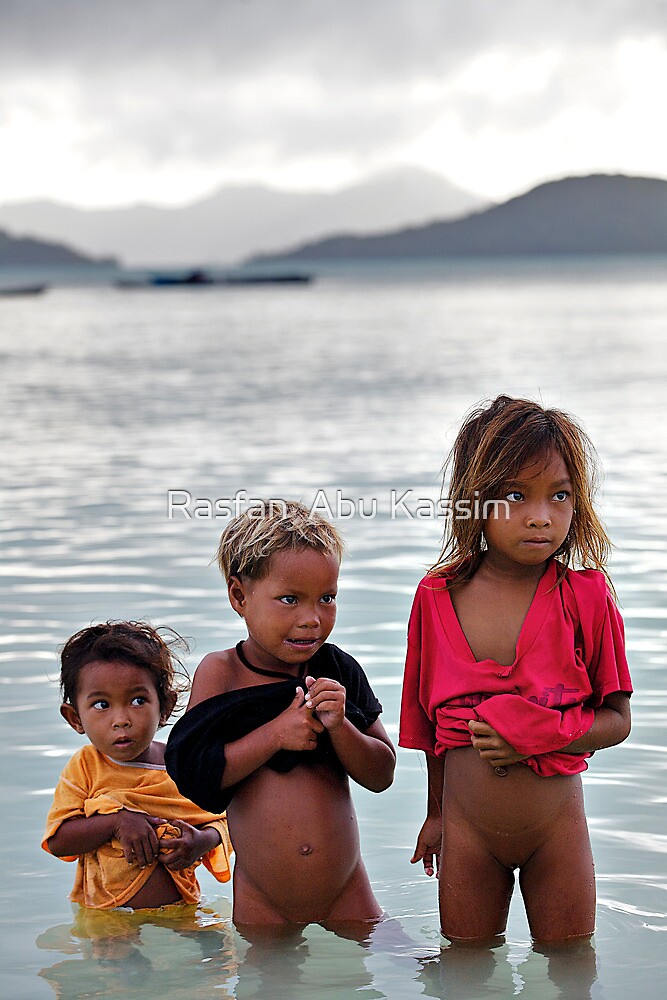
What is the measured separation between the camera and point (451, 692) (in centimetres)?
309

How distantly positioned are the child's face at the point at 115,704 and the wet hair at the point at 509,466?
2.73 ft

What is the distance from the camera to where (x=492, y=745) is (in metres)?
3.00

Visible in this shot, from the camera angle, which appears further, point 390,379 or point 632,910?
point 390,379

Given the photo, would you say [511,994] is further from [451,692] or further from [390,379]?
[390,379]

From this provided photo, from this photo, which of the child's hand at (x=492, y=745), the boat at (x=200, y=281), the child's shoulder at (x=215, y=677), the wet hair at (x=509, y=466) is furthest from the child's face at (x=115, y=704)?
the boat at (x=200, y=281)

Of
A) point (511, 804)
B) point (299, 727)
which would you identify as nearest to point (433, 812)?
point (511, 804)

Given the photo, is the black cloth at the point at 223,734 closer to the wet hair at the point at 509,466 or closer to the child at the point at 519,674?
the child at the point at 519,674

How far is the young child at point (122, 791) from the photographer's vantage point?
11.5 feet

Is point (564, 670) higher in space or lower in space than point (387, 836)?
higher

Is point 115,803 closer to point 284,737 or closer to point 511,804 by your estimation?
point 284,737

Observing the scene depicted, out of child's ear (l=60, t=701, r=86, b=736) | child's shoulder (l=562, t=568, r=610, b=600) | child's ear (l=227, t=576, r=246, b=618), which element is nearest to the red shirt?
child's shoulder (l=562, t=568, r=610, b=600)

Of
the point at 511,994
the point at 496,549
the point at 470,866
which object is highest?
the point at 496,549

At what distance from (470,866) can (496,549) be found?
0.71m

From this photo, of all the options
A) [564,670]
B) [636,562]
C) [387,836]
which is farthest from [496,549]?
[636,562]
